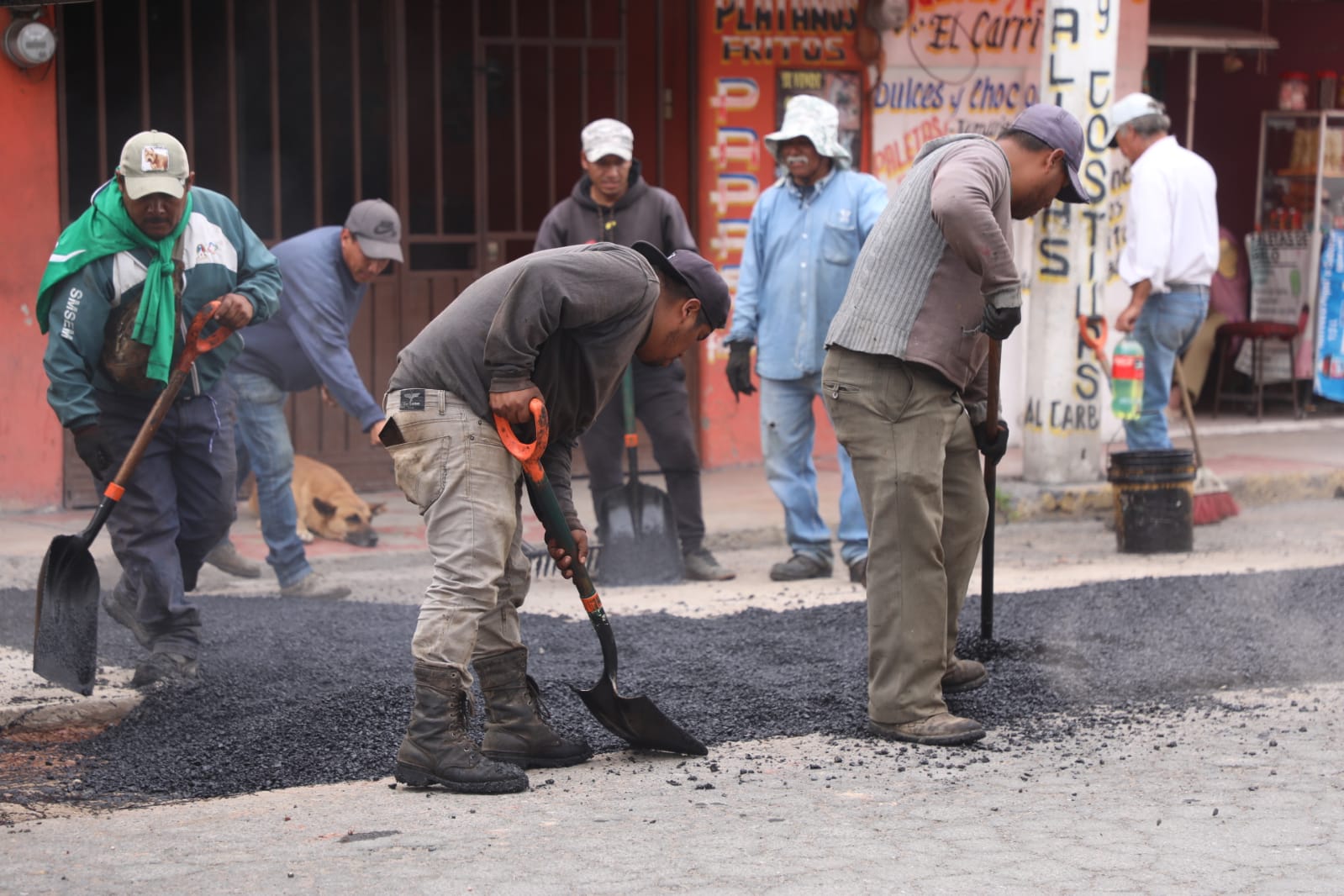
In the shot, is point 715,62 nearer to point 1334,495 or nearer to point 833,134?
point 833,134

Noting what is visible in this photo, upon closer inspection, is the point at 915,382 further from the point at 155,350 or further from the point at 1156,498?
the point at 1156,498

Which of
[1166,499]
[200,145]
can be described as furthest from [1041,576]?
[200,145]

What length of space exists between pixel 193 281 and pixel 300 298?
132 cm

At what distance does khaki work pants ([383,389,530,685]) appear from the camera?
14.1 feet

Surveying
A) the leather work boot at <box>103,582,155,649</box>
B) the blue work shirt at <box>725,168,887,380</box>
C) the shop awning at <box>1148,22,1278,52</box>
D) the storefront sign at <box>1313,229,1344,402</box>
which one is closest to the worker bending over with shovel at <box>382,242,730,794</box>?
the leather work boot at <box>103,582,155,649</box>

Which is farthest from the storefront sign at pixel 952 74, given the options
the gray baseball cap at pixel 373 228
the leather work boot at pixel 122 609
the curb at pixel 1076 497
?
the leather work boot at pixel 122 609

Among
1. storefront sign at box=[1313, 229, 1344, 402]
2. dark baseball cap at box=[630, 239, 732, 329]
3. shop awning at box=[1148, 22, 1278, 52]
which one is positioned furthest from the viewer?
shop awning at box=[1148, 22, 1278, 52]

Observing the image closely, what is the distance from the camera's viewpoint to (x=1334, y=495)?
10.2 meters

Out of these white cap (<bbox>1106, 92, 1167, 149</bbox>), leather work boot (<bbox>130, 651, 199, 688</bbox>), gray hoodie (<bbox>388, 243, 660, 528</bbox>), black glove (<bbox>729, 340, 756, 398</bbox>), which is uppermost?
white cap (<bbox>1106, 92, 1167, 149</bbox>)

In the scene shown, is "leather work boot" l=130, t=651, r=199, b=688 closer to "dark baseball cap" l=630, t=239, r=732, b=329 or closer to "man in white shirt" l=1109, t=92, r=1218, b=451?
"dark baseball cap" l=630, t=239, r=732, b=329

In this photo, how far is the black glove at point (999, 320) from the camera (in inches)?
182

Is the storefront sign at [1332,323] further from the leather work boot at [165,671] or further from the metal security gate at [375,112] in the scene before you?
the leather work boot at [165,671]

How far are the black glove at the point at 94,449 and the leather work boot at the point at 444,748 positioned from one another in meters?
1.69

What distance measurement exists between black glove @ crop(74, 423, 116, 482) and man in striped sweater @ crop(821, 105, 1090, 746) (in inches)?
94.0
